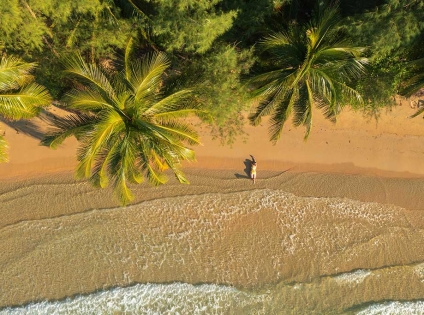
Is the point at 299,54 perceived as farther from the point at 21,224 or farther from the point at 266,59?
the point at 21,224

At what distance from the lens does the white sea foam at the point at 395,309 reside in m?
12.1

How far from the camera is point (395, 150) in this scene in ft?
41.5

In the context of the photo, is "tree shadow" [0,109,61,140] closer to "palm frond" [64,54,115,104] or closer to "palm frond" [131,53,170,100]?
"palm frond" [64,54,115,104]

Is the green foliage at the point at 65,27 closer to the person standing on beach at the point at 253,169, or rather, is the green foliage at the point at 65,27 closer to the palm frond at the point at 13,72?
the palm frond at the point at 13,72

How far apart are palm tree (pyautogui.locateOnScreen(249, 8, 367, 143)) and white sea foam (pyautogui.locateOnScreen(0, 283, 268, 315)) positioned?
6055 mm

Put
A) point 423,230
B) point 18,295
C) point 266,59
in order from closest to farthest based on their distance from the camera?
point 266,59 < point 18,295 < point 423,230

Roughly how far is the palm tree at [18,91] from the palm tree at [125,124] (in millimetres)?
1049

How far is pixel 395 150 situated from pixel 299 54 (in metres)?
5.62

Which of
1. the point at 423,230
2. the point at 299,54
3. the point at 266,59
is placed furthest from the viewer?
the point at 423,230

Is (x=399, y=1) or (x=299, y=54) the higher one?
(x=399, y=1)

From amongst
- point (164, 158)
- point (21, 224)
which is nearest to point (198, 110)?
point (164, 158)

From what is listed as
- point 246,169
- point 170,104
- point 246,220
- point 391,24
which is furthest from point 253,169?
point 391,24

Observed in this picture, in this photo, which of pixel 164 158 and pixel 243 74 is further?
pixel 243 74

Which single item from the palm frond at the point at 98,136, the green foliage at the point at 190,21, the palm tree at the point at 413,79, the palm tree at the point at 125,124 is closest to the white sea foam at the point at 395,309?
the palm tree at the point at 413,79
